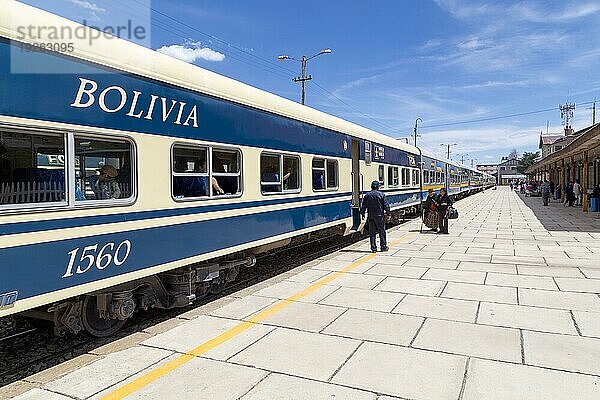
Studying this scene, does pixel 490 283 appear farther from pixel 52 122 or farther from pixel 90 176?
pixel 52 122

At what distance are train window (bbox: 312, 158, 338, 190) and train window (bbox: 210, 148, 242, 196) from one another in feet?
9.46

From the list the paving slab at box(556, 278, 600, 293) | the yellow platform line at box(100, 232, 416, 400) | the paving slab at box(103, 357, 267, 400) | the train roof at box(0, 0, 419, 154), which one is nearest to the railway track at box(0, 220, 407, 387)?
the yellow platform line at box(100, 232, 416, 400)

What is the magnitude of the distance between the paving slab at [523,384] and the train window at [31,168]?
3.95 meters

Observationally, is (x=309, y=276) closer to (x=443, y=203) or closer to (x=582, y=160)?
(x=443, y=203)

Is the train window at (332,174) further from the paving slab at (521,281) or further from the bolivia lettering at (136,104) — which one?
the bolivia lettering at (136,104)

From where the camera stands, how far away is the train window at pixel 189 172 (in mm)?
5324

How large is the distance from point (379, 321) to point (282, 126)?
3.85 meters

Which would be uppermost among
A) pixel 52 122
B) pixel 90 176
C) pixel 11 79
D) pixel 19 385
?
pixel 11 79

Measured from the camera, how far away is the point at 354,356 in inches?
172

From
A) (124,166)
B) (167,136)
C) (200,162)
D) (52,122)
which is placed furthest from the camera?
(200,162)

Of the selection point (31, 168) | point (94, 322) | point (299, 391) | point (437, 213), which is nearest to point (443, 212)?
point (437, 213)

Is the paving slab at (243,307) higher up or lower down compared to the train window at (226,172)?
lower down

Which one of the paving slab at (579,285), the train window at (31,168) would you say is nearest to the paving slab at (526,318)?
the paving slab at (579,285)

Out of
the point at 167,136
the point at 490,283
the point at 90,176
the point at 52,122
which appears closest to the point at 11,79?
the point at 52,122
